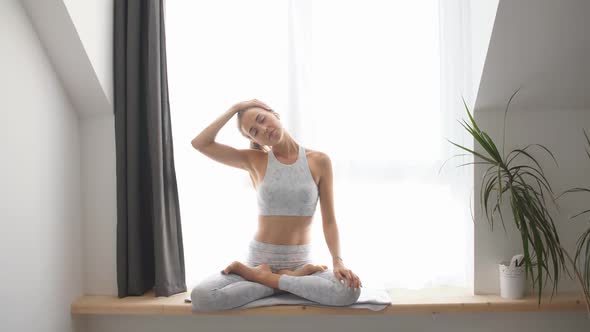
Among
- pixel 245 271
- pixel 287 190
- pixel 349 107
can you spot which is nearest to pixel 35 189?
pixel 245 271

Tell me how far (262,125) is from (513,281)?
1293 mm

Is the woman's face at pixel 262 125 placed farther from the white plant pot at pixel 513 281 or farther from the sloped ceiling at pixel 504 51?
the white plant pot at pixel 513 281

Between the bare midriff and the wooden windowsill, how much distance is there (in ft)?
0.96

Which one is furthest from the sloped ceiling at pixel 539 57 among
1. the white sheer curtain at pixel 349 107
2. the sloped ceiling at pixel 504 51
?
the white sheer curtain at pixel 349 107

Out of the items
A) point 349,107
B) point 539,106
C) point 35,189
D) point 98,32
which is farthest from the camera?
point 349,107

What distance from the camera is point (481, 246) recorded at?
2414 mm

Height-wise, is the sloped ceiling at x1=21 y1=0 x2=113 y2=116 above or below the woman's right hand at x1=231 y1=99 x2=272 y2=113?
above

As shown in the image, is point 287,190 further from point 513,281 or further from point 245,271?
point 513,281

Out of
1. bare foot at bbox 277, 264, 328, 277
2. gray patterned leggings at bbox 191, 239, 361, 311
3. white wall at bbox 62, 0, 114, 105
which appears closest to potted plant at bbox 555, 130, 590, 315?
gray patterned leggings at bbox 191, 239, 361, 311

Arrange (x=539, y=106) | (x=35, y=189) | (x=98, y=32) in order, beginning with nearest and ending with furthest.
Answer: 1. (x=35, y=189)
2. (x=98, y=32)
3. (x=539, y=106)

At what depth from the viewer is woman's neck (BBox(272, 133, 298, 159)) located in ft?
7.84

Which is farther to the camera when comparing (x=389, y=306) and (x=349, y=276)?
(x=389, y=306)

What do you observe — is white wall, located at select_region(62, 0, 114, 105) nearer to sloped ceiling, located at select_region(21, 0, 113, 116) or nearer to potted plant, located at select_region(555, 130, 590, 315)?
sloped ceiling, located at select_region(21, 0, 113, 116)

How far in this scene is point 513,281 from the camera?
7.64 feet
